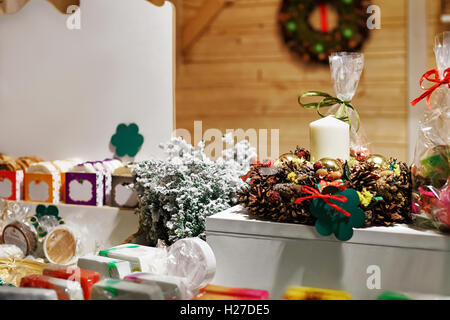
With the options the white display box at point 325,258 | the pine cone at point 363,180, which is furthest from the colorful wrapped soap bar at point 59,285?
the pine cone at point 363,180

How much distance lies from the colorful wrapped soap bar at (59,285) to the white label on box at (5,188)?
36.6 inches

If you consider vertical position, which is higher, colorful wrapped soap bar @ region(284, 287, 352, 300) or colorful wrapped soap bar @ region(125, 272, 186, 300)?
colorful wrapped soap bar @ region(125, 272, 186, 300)

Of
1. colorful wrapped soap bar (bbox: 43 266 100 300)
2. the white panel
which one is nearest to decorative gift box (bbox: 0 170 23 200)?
the white panel

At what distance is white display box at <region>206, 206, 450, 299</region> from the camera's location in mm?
861

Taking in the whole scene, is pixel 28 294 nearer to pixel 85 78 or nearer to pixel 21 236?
pixel 21 236

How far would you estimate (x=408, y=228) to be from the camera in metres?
0.91

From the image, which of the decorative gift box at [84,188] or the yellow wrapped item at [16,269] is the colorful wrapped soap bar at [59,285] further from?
the decorative gift box at [84,188]

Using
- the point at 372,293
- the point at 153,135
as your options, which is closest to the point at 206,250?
the point at 372,293

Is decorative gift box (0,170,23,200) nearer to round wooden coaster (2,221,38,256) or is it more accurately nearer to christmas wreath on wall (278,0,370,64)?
round wooden coaster (2,221,38,256)

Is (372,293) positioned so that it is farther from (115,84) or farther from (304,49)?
(304,49)

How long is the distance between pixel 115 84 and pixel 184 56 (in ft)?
3.15

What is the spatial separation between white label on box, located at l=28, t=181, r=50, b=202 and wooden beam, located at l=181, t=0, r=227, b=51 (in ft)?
4.06

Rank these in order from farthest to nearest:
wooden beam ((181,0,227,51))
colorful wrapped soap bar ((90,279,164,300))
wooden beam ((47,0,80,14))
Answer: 1. wooden beam ((181,0,227,51))
2. wooden beam ((47,0,80,14))
3. colorful wrapped soap bar ((90,279,164,300))

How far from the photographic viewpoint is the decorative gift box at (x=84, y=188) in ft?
4.89
